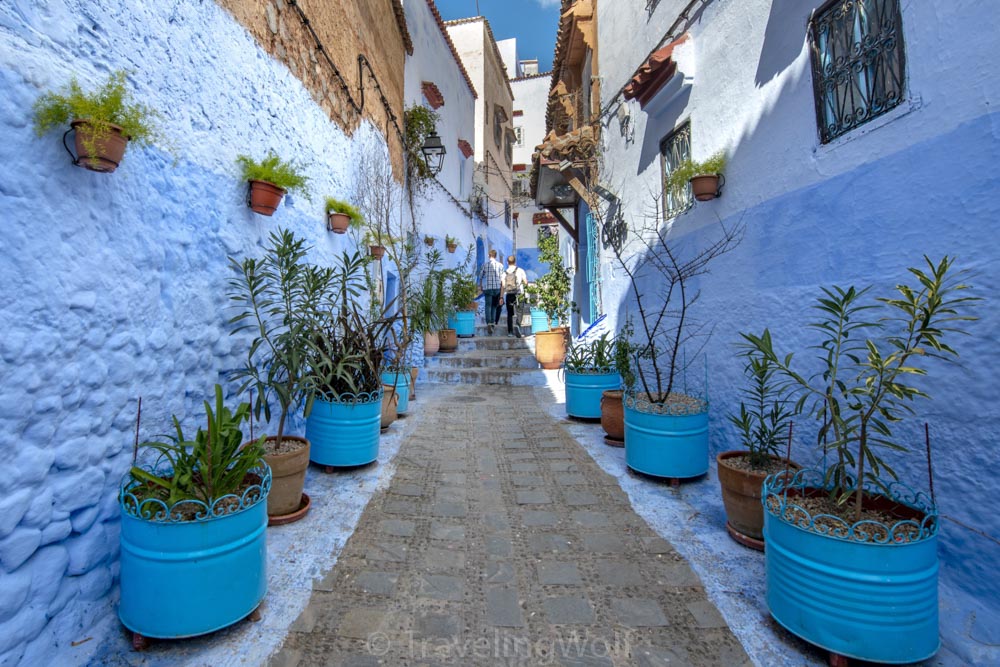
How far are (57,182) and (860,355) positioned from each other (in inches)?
145

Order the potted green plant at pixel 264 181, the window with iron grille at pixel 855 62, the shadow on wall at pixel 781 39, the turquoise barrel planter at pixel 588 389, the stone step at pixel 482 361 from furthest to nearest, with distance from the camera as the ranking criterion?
the stone step at pixel 482 361 < the turquoise barrel planter at pixel 588 389 < the potted green plant at pixel 264 181 < the shadow on wall at pixel 781 39 < the window with iron grille at pixel 855 62

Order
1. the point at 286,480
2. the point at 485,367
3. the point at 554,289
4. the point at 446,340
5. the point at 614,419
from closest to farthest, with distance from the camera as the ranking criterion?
the point at 286,480 → the point at 614,419 → the point at 485,367 → the point at 446,340 → the point at 554,289

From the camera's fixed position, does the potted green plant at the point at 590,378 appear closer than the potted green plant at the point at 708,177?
No

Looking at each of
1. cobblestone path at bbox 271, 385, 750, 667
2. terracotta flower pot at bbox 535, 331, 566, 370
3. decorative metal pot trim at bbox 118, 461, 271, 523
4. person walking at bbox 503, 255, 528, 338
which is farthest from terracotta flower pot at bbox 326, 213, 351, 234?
person walking at bbox 503, 255, 528, 338

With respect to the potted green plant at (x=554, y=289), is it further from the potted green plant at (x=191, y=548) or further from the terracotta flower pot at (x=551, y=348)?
the potted green plant at (x=191, y=548)

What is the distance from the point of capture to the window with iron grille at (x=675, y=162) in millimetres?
4605

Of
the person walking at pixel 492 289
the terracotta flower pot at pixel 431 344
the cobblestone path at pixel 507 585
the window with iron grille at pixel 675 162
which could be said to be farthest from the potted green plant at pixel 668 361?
the person walking at pixel 492 289

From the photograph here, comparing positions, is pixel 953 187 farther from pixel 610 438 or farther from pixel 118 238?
pixel 118 238

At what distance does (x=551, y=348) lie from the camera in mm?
8250

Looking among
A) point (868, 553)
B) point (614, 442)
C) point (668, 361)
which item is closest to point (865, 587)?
point (868, 553)

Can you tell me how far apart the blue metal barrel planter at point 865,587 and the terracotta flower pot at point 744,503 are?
691mm

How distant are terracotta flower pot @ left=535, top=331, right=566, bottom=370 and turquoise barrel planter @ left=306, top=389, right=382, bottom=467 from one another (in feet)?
15.4

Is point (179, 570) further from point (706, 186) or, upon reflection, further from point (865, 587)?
point (706, 186)

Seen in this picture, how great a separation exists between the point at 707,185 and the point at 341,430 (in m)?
3.41
